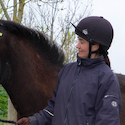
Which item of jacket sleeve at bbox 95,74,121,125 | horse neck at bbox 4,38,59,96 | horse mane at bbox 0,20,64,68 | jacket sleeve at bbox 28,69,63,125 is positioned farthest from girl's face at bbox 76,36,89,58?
horse mane at bbox 0,20,64,68

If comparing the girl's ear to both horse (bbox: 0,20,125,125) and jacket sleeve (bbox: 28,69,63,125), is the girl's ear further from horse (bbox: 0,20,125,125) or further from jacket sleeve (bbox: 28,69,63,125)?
horse (bbox: 0,20,125,125)

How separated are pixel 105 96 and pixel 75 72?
1.35ft

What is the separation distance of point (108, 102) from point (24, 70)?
4.08ft

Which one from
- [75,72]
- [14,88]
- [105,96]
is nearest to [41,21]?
[14,88]

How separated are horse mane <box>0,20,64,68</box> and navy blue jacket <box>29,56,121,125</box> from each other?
83 cm

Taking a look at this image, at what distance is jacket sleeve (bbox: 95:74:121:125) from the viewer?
1.62m

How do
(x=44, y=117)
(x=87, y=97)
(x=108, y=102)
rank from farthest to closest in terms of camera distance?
(x=44, y=117)
(x=87, y=97)
(x=108, y=102)

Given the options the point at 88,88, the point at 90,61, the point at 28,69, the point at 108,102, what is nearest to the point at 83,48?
the point at 90,61

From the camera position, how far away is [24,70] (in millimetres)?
2545

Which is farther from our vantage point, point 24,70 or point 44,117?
point 24,70

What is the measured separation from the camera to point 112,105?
64.3 inches

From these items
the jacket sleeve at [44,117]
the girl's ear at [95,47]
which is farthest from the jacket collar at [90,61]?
the jacket sleeve at [44,117]

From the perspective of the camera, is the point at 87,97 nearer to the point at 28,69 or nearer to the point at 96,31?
the point at 96,31

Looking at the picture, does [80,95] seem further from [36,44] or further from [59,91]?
[36,44]
